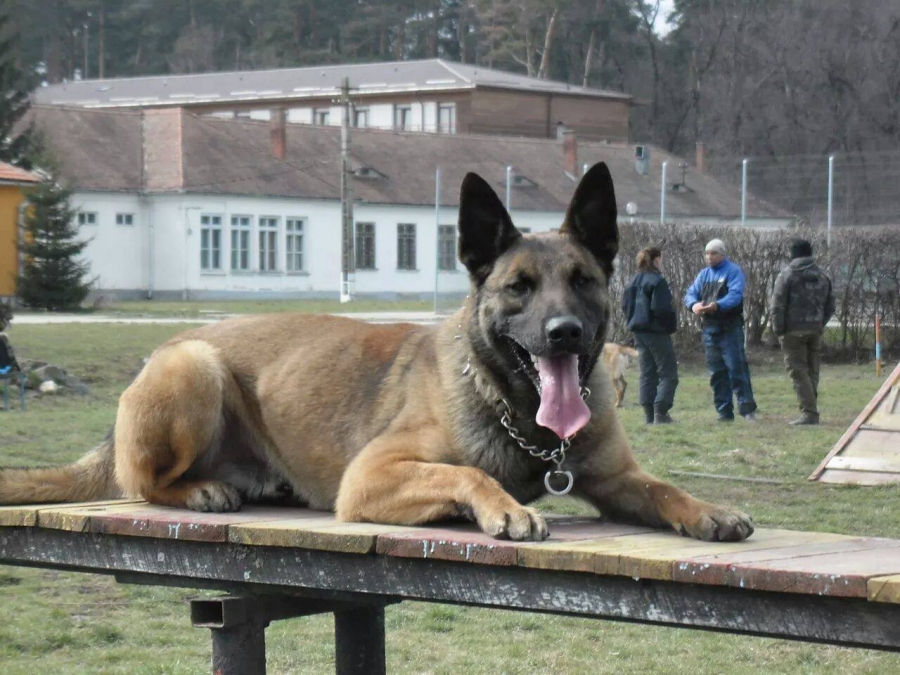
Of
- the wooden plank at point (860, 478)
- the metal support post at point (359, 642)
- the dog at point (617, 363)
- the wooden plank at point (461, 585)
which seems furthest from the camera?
the dog at point (617, 363)

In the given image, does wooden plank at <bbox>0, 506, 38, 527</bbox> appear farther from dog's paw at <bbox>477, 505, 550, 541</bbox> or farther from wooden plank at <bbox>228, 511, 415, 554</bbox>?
dog's paw at <bbox>477, 505, 550, 541</bbox>

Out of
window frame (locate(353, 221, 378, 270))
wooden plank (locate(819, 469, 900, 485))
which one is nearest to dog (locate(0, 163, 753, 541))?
wooden plank (locate(819, 469, 900, 485))

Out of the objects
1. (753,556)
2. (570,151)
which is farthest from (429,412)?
(570,151)

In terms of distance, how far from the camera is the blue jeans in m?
17.0

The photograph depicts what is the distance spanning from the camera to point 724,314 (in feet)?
54.8

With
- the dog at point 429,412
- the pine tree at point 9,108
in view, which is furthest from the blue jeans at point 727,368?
the pine tree at point 9,108

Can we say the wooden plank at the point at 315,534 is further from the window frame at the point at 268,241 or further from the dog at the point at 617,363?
the window frame at the point at 268,241

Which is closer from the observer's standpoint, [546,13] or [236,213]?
[236,213]

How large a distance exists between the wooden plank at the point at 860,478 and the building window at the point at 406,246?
4592cm

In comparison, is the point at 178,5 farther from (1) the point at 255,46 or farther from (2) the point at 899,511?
(2) the point at 899,511

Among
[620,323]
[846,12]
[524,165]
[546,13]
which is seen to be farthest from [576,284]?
[546,13]

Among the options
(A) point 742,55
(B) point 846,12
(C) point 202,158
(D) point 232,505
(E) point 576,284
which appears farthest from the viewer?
(A) point 742,55

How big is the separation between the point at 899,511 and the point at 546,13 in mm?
81757

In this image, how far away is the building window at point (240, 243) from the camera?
2141 inches
